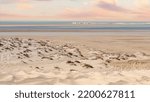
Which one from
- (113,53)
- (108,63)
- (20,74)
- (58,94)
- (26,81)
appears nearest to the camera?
(58,94)

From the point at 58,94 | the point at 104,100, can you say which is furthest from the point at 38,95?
the point at 104,100

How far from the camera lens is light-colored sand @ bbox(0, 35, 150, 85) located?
48.6 ft

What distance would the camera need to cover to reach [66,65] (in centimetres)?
1706

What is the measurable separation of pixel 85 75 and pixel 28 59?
3.43m

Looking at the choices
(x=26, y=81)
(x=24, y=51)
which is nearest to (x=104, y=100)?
(x=26, y=81)

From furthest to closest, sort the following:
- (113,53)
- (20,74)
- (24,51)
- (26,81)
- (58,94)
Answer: (113,53) → (24,51) → (20,74) → (26,81) → (58,94)

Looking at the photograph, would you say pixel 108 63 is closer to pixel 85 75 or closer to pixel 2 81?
pixel 85 75

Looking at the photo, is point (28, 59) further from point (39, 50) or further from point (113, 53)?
point (113, 53)

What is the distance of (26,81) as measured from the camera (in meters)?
14.5

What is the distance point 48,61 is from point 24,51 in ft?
5.48

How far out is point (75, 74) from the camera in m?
15.8

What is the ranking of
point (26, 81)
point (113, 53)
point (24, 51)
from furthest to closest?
point (113, 53)
point (24, 51)
point (26, 81)

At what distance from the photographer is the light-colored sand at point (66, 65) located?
1481cm

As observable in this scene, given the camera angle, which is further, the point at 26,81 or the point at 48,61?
the point at 48,61
